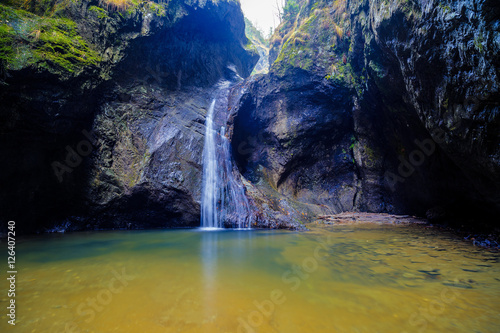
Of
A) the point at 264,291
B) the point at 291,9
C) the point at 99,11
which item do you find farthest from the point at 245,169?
the point at 291,9

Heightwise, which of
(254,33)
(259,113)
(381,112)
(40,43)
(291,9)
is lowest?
(381,112)

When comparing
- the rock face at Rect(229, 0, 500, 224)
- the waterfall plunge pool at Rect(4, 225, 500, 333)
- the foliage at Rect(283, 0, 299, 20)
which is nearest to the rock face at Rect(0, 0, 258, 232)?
the rock face at Rect(229, 0, 500, 224)

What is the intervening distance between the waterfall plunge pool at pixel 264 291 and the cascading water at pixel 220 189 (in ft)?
14.7

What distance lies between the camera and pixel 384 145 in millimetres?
9836

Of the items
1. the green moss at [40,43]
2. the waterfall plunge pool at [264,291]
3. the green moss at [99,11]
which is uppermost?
the green moss at [99,11]

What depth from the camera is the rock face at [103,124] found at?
668 centimetres

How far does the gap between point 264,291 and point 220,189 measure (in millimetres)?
7009

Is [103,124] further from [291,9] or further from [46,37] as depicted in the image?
[291,9]

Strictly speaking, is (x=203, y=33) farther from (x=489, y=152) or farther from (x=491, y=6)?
(x=489, y=152)

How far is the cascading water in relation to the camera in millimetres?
8633

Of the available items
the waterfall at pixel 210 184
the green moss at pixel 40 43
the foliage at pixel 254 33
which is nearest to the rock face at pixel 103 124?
the green moss at pixel 40 43

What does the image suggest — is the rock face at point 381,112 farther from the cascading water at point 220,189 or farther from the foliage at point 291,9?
the foliage at point 291,9

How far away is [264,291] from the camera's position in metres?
2.38

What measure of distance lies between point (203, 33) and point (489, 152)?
1394 centimetres
